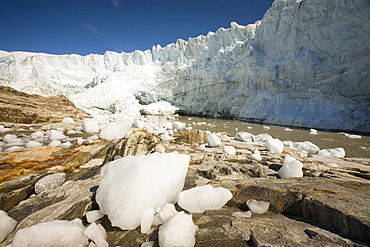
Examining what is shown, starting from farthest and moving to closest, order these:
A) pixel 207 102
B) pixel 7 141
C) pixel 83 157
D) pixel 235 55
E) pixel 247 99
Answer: pixel 207 102 → pixel 235 55 → pixel 247 99 → pixel 7 141 → pixel 83 157

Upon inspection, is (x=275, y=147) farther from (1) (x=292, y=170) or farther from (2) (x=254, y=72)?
(2) (x=254, y=72)

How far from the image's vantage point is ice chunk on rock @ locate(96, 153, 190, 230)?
3.12 feet

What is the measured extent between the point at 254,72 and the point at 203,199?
62.2 feet

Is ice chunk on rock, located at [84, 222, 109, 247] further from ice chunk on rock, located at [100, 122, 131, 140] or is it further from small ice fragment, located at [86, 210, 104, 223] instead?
ice chunk on rock, located at [100, 122, 131, 140]

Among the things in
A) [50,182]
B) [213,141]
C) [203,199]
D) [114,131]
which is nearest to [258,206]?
[203,199]

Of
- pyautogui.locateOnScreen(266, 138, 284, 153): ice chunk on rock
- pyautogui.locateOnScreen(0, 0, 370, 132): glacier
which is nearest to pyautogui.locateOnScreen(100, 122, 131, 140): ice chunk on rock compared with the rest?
pyautogui.locateOnScreen(266, 138, 284, 153): ice chunk on rock

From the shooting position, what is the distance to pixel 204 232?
852 millimetres

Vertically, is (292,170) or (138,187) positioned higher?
(138,187)

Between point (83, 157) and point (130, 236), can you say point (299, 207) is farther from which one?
point (83, 157)

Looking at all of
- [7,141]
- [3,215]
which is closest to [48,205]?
[3,215]

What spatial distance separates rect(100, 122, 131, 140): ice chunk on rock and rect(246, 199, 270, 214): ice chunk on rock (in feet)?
9.08

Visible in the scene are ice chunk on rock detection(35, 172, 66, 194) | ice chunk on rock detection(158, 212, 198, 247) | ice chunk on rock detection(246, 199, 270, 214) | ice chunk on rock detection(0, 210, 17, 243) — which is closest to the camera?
ice chunk on rock detection(158, 212, 198, 247)

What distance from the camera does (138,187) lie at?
1027mm

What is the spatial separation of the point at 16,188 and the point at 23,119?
566cm
